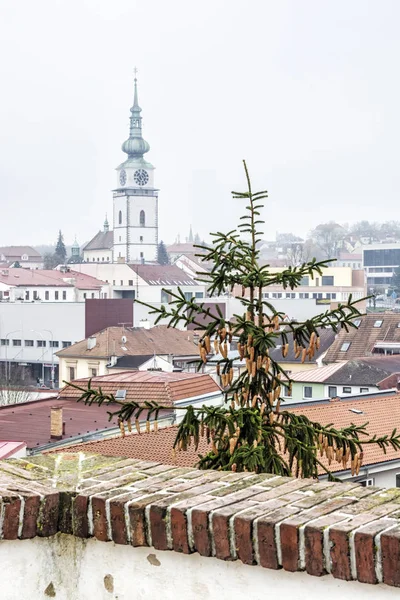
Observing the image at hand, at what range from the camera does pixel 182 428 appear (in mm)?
7266

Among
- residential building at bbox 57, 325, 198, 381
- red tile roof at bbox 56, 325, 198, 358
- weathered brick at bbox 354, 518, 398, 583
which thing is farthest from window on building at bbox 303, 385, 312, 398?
weathered brick at bbox 354, 518, 398, 583

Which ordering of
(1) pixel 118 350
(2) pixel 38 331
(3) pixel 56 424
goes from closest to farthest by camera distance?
(3) pixel 56 424 → (1) pixel 118 350 → (2) pixel 38 331

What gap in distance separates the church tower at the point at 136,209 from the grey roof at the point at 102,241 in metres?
1.66

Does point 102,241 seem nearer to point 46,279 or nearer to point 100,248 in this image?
point 100,248

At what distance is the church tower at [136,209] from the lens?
186 m

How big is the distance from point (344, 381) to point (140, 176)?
144131mm

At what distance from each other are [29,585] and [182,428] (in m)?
3.81

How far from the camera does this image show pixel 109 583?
3.42 metres

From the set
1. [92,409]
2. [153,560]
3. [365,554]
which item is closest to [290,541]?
[365,554]

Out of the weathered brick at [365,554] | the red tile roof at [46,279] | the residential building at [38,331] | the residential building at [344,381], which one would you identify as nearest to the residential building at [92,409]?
the residential building at [344,381]

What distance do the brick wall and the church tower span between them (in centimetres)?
18017

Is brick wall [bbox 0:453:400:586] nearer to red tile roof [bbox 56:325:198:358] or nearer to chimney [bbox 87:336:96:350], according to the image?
red tile roof [bbox 56:325:198:358]

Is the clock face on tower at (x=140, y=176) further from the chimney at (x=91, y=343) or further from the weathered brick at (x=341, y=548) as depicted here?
the weathered brick at (x=341, y=548)

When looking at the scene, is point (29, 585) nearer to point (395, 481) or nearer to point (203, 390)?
point (395, 481)
